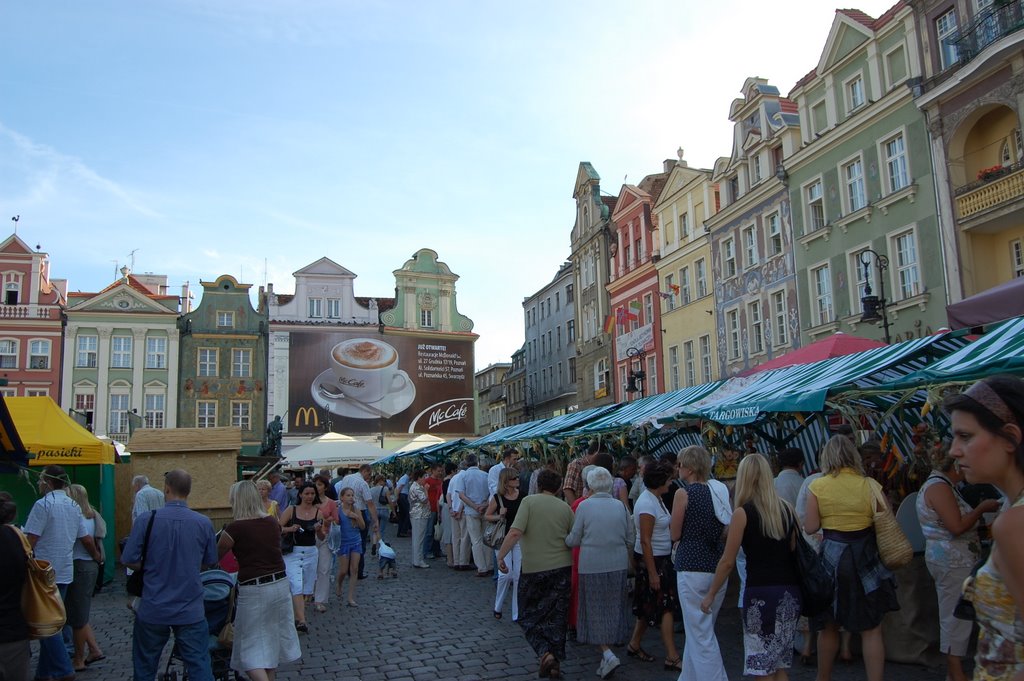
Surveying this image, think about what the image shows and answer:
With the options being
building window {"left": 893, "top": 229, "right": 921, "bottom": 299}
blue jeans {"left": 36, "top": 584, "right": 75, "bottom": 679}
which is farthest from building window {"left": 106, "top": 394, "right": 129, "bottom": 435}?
→ blue jeans {"left": 36, "top": 584, "right": 75, "bottom": 679}

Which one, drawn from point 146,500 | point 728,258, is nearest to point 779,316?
point 728,258

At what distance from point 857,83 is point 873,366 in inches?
733

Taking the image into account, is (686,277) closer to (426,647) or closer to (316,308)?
(316,308)

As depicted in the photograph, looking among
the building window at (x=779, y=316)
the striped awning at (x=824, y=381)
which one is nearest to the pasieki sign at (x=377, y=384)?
the building window at (x=779, y=316)

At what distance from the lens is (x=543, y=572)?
7359 millimetres

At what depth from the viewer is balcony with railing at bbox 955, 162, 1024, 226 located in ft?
60.5

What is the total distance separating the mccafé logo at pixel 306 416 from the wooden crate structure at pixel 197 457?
115ft

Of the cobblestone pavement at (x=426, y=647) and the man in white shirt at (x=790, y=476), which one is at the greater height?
the man in white shirt at (x=790, y=476)

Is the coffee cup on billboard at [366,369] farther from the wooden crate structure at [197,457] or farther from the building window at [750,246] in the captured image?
the wooden crate structure at [197,457]

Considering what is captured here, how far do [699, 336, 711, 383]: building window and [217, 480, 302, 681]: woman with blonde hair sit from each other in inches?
1079

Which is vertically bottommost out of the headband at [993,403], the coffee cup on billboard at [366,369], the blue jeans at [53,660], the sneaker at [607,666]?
the sneaker at [607,666]

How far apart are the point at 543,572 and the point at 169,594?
310 centimetres

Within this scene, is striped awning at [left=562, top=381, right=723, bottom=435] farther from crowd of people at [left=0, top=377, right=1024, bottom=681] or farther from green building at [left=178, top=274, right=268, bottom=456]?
green building at [left=178, top=274, right=268, bottom=456]

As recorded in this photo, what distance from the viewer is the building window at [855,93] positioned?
960 inches
